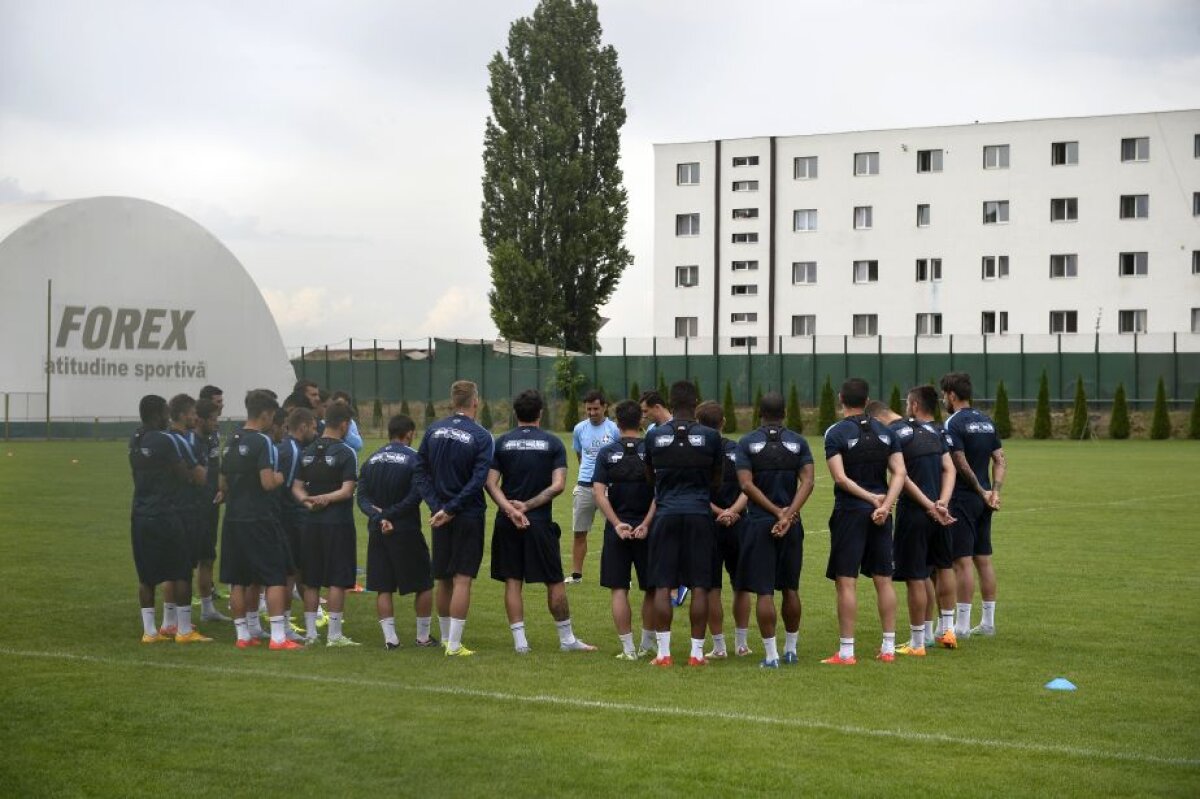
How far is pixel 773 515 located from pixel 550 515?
1776 mm

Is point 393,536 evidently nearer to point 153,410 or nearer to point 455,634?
point 455,634

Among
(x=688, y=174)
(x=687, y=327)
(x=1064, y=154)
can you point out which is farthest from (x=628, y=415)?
(x=688, y=174)

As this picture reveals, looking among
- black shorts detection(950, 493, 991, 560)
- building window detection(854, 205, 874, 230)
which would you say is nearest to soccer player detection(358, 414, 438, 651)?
black shorts detection(950, 493, 991, 560)

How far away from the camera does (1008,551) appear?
19.2 m

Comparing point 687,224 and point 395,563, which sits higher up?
point 687,224

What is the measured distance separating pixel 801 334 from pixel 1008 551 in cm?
5050

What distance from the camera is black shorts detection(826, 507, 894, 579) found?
11.3 m

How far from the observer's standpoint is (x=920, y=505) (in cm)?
1190

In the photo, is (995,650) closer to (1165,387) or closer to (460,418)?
(460,418)

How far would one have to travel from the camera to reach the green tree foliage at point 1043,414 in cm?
5534

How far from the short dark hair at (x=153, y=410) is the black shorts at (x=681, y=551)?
4.08 metres


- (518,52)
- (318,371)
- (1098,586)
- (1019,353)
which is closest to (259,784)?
(1098,586)

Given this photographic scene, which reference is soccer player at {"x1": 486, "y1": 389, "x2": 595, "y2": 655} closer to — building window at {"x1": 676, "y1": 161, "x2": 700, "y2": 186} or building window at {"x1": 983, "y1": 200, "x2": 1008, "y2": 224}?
building window at {"x1": 983, "y1": 200, "x2": 1008, "y2": 224}

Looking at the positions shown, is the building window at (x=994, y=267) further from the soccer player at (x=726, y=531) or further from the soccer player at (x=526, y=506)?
the soccer player at (x=526, y=506)
